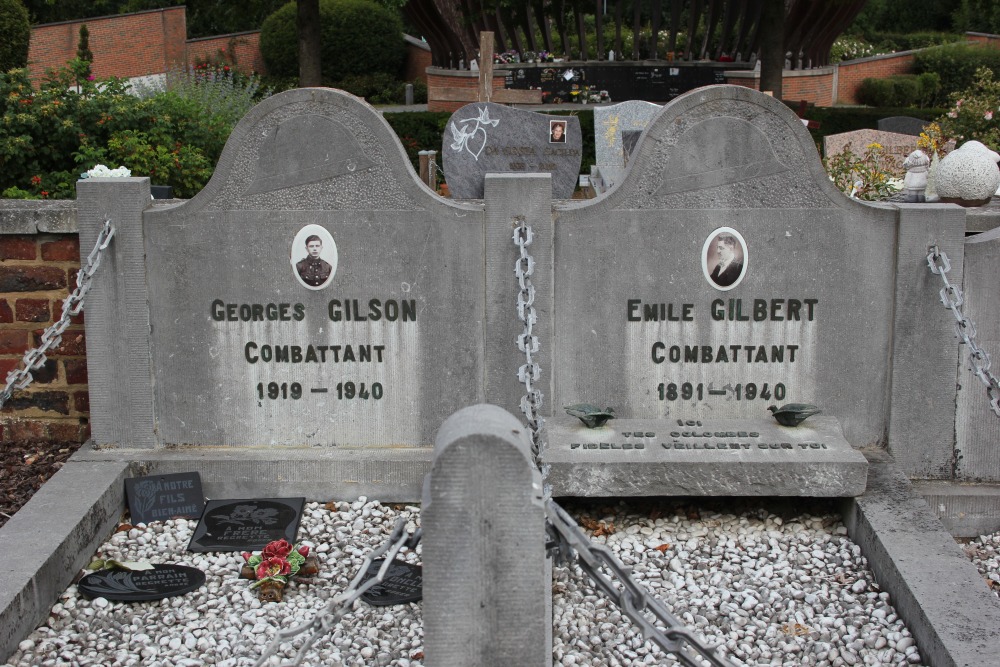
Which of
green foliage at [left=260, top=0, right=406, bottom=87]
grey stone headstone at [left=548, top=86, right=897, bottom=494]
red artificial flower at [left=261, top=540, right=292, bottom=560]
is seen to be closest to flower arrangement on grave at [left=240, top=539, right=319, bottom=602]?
red artificial flower at [left=261, top=540, right=292, bottom=560]

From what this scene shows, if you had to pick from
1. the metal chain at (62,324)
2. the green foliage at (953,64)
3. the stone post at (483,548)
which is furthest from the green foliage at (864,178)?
the green foliage at (953,64)

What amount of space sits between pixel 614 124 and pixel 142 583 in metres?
8.00

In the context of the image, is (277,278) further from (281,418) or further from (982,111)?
(982,111)

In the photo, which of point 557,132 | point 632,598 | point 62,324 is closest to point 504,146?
point 557,132

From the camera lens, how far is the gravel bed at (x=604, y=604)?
4.61m

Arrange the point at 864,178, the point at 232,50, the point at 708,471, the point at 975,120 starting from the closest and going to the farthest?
the point at 708,471 < the point at 864,178 < the point at 975,120 < the point at 232,50

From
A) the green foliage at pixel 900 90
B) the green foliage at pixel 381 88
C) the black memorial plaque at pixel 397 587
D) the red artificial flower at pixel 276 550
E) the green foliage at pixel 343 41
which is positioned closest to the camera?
the black memorial plaque at pixel 397 587

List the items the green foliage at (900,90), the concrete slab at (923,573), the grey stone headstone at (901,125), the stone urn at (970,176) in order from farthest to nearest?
the green foliage at (900,90) < the grey stone headstone at (901,125) < the stone urn at (970,176) < the concrete slab at (923,573)

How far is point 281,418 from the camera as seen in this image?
6211 mm

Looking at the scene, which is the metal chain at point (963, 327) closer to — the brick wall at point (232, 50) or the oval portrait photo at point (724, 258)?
the oval portrait photo at point (724, 258)

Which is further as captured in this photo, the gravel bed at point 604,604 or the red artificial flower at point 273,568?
the red artificial flower at point 273,568

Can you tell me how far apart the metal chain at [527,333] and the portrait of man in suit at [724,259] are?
0.97 meters

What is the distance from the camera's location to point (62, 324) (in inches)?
227

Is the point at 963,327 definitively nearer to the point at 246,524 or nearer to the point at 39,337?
the point at 246,524
